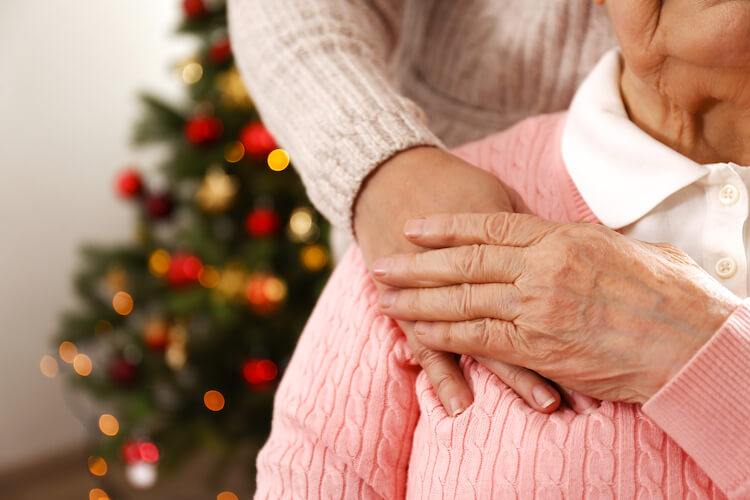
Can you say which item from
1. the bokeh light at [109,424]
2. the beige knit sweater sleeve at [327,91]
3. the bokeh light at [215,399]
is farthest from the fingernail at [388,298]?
the bokeh light at [109,424]

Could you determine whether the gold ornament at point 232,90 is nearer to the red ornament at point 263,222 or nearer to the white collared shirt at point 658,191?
the red ornament at point 263,222

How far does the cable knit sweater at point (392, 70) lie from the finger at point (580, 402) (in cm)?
31

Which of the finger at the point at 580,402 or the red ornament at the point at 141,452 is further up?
the finger at the point at 580,402

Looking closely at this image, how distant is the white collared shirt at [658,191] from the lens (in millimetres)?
633

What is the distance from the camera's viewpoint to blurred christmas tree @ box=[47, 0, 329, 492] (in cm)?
185

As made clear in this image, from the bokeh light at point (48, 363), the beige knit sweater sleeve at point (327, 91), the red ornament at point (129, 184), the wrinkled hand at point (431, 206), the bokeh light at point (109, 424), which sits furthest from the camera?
the bokeh light at point (48, 363)

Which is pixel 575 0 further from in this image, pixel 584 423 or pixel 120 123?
pixel 120 123

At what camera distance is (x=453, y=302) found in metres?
0.61

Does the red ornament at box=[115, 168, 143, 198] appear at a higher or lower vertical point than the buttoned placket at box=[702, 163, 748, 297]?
lower

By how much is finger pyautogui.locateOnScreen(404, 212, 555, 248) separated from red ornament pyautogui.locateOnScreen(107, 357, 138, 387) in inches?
65.4

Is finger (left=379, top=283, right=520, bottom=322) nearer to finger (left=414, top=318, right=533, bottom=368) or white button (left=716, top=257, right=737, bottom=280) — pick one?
finger (left=414, top=318, right=533, bottom=368)

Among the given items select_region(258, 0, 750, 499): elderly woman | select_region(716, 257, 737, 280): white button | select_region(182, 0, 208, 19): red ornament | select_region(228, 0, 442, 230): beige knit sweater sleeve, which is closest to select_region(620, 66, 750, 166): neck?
select_region(258, 0, 750, 499): elderly woman

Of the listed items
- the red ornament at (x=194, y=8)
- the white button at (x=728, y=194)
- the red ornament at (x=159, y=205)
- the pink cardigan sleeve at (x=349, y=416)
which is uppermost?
the red ornament at (x=194, y=8)

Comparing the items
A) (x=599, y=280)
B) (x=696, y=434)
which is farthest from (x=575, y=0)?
(x=696, y=434)
